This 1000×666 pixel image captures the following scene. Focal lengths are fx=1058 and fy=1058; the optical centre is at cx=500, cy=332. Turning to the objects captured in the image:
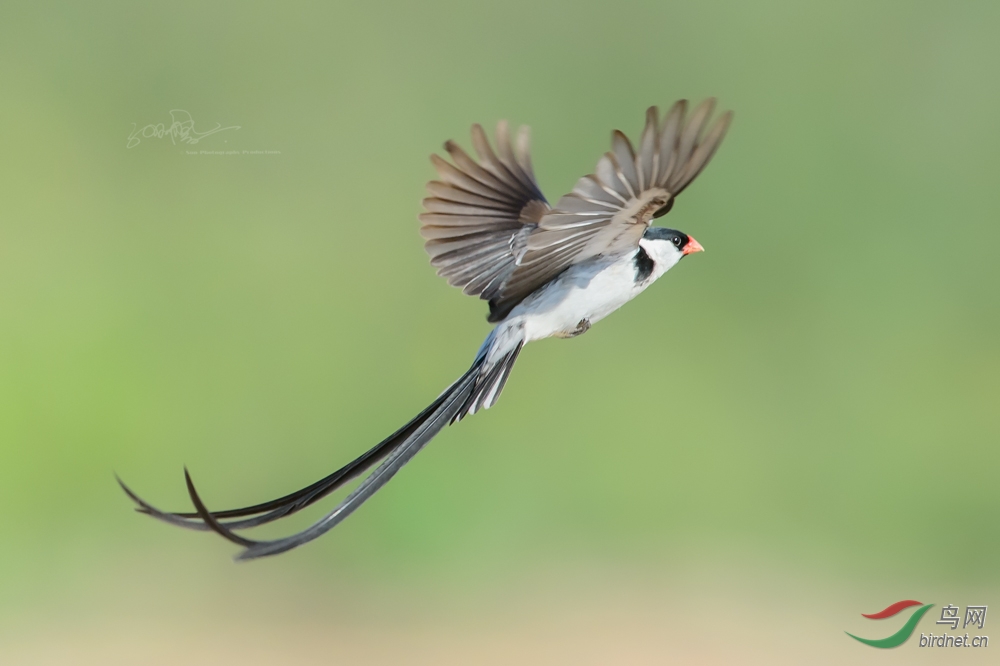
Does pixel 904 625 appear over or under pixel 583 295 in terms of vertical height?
over

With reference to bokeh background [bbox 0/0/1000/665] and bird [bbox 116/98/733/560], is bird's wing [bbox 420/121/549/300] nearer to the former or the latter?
bird [bbox 116/98/733/560]

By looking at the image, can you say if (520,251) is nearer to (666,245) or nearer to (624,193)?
(666,245)

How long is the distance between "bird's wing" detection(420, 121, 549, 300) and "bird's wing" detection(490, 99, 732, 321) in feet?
0.47

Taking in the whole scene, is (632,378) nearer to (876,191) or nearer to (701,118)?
(876,191)

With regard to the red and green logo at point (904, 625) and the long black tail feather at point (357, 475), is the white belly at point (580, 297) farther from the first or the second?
the red and green logo at point (904, 625)

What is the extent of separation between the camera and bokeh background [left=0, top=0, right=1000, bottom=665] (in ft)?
10.6

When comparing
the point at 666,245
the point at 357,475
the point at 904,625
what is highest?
the point at 904,625

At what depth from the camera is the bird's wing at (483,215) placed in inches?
52.3

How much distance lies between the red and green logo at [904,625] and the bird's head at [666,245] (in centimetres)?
202

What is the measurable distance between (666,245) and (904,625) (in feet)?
7.13

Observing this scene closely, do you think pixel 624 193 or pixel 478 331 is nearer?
pixel 624 193

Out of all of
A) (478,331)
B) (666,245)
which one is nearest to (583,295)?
(666,245)

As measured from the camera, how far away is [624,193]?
3.47 feet

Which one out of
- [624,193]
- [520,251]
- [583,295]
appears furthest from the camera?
[520,251]
